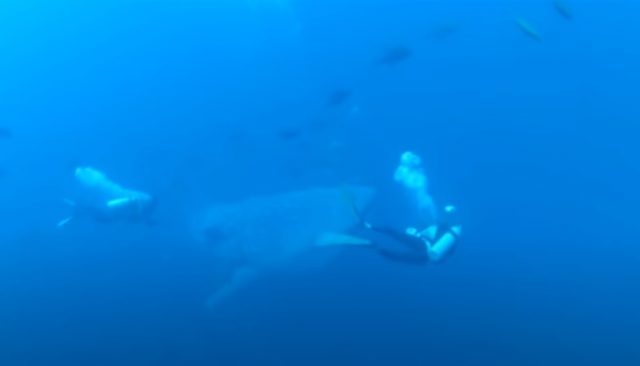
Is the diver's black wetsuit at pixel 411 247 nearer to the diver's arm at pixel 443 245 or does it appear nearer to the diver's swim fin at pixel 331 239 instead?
the diver's arm at pixel 443 245

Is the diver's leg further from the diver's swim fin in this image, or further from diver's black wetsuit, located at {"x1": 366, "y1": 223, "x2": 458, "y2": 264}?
the diver's swim fin

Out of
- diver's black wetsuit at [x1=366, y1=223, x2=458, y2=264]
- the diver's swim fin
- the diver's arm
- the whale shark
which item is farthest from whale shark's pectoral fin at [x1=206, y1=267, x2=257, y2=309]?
the diver's arm

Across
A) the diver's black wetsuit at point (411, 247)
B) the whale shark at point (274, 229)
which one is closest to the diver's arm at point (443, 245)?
the diver's black wetsuit at point (411, 247)

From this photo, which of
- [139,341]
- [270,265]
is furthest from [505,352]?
[139,341]

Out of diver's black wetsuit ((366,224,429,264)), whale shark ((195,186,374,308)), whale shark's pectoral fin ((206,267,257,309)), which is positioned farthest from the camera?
whale shark's pectoral fin ((206,267,257,309))

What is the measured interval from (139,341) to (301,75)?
11.4m

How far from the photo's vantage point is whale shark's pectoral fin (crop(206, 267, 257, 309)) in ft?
41.1

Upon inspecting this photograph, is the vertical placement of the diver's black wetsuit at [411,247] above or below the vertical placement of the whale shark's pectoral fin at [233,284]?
below

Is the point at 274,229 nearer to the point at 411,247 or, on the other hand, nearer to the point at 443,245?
the point at 411,247

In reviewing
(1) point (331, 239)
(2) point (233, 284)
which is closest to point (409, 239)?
(1) point (331, 239)

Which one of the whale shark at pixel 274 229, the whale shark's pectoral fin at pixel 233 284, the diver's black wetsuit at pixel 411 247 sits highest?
the whale shark at pixel 274 229

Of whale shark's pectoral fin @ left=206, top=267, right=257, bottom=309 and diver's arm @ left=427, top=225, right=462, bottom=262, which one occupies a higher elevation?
whale shark's pectoral fin @ left=206, top=267, right=257, bottom=309

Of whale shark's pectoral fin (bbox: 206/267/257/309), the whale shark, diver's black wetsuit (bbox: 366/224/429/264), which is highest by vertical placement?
the whale shark

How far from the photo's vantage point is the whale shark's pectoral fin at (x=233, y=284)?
1252 cm
